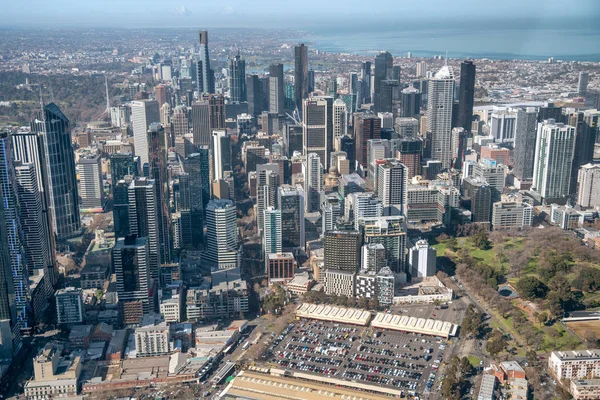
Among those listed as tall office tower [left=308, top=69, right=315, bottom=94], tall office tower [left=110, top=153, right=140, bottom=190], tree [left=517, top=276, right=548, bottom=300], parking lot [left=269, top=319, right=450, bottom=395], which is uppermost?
tall office tower [left=308, top=69, right=315, bottom=94]

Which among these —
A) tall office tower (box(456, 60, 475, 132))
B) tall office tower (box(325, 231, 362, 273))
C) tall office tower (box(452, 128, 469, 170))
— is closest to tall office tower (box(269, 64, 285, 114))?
tall office tower (box(456, 60, 475, 132))

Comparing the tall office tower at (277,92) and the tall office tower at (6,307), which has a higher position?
the tall office tower at (277,92)

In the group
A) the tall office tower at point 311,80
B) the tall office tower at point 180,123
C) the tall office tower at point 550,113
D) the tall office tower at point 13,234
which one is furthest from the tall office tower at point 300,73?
the tall office tower at point 13,234

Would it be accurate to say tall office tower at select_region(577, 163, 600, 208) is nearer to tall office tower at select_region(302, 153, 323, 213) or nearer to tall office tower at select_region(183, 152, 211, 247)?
tall office tower at select_region(302, 153, 323, 213)

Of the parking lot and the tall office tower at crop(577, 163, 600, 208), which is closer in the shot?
the parking lot

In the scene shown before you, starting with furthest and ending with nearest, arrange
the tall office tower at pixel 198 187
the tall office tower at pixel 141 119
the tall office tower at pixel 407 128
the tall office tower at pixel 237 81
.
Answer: the tall office tower at pixel 237 81 < the tall office tower at pixel 407 128 < the tall office tower at pixel 141 119 < the tall office tower at pixel 198 187

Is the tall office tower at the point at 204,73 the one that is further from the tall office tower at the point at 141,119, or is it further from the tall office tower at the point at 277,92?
the tall office tower at the point at 141,119

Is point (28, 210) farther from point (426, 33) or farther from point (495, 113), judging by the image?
point (426, 33)
